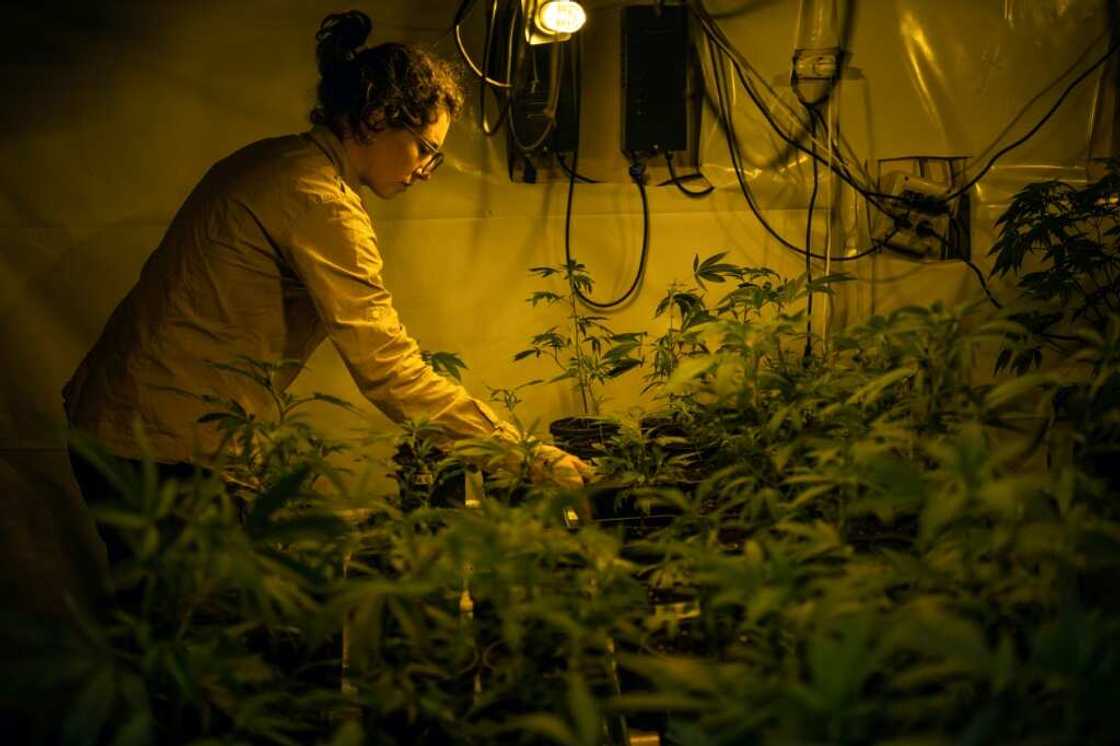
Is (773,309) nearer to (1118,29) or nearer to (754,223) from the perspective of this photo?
(754,223)

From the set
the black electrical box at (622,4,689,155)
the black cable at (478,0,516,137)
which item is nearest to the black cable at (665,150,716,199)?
the black electrical box at (622,4,689,155)

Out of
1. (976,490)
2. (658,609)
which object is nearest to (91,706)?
(658,609)

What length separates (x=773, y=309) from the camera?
276cm

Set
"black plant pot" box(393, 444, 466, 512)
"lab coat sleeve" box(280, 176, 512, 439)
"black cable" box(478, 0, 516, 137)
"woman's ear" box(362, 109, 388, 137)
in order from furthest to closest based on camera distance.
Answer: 1. "black cable" box(478, 0, 516, 137)
2. "woman's ear" box(362, 109, 388, 137)
3. "lab coat sleeve" box(280, 176, 512, 439)
4. "black plant pot" box(393, 444, 466, 512)

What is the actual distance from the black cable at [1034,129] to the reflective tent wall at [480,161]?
0.02 m

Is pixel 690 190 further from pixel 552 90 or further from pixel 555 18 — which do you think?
pixel 555 18

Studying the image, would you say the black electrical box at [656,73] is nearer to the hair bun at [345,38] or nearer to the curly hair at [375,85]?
the curly hair at [375,85]

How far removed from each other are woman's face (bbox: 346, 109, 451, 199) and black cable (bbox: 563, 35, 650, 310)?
2.15 ft

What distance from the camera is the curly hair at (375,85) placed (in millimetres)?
1898

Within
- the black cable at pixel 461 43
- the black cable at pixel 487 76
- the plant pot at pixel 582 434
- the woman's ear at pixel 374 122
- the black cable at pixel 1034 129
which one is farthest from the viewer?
the black cable at pixel 1034 129

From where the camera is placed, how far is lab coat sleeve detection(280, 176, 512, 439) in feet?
5.91

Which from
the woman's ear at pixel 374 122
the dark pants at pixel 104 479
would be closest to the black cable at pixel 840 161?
the woman's ear at pixel 374 122

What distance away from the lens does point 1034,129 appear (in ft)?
8.91

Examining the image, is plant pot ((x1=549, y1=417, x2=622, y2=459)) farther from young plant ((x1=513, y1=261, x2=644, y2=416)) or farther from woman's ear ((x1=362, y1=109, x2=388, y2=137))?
woman's ear ((x1=362, y1=109, x2=388, y2=137))
